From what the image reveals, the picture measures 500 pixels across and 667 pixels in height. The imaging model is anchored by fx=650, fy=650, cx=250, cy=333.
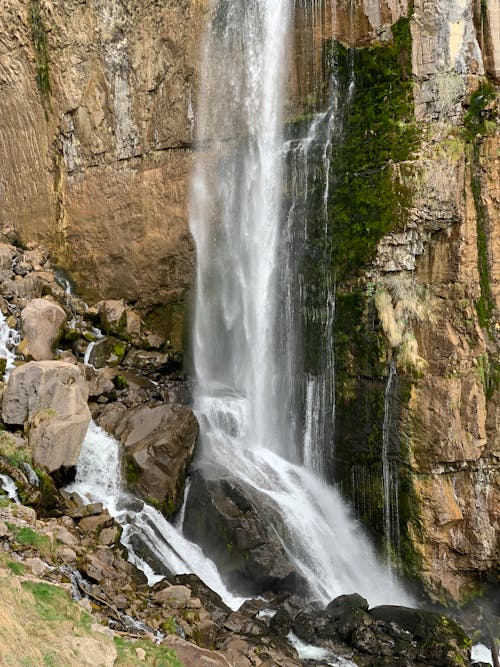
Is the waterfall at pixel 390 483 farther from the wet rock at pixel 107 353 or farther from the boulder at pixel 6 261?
the boulder at pixel 6 261

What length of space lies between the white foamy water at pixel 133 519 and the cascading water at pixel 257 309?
150cm

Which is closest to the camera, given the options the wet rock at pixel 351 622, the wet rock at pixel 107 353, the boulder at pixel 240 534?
the wet rock at pixel 351 622

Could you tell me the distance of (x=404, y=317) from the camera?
11898mm

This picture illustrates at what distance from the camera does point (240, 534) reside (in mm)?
10836

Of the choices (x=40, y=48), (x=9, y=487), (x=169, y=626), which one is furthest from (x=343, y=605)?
(x=40, y=48)

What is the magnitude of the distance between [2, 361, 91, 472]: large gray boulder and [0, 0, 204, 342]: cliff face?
5.94 metres

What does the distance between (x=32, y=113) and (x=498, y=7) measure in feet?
41.7

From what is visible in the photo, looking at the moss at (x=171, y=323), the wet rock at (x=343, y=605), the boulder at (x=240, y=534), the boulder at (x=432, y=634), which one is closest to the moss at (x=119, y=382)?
the moss at (x=171, y=323)

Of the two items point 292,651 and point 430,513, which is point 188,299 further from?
point 292,651

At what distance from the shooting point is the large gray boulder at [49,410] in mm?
10719

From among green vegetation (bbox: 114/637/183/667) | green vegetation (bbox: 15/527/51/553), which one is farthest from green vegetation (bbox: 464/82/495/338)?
green vegetation (bbox: 15/527/51/553)

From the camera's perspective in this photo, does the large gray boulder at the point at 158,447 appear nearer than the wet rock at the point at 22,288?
Yes

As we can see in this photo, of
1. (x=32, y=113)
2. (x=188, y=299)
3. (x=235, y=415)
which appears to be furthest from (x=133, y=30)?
(x=235, y=415)

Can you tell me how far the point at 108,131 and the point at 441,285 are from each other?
10045 millimetres
